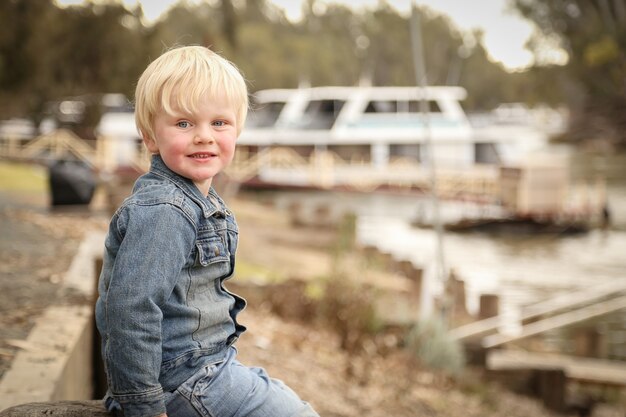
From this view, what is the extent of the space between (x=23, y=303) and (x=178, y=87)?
273cm

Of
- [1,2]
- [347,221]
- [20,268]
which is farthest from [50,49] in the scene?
[20,268]

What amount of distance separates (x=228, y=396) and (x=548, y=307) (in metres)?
10.2

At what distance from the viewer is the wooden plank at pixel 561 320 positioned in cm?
802

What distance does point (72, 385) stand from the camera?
118 inches

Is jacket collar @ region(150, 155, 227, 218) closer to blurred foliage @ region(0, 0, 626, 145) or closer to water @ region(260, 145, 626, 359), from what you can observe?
blurred foliage @ region(0, 0, 626, 145)

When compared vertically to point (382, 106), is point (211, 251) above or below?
below

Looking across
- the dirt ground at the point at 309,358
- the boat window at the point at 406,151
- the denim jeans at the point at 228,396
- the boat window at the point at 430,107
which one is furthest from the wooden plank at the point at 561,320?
the boat window at the point at 430,107

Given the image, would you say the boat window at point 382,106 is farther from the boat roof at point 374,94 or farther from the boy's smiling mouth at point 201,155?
the boy's smiling mouth at point 201,155

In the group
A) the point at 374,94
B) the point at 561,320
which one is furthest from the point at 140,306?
the point at 374,94

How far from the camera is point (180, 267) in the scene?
5.29ft

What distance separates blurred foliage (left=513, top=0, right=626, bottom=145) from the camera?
107 ft

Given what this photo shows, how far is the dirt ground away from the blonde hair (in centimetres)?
153

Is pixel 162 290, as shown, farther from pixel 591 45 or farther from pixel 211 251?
pixel 591 45

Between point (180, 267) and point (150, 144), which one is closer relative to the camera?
point (180, 267)
